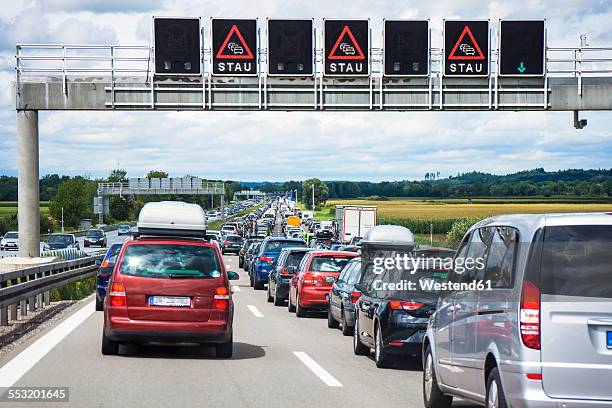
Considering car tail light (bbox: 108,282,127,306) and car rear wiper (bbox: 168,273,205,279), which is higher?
car rear wiper (bbox: 168,273,205,279)

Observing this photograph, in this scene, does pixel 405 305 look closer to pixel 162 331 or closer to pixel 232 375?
pixel 232 375

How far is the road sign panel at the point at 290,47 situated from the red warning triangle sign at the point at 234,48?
30.5 inches

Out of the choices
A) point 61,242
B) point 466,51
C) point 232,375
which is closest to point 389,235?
point 466,51

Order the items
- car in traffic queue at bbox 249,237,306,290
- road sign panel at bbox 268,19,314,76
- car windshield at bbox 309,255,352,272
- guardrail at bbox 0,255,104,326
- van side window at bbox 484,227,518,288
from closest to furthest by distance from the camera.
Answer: van side window at bbox 484,227,518,288, guardrail at bbox 0,255,104,326, car windshield at bbox 309,255,352,272, road sign panel at bbox 268,19,314,76, car in traffic queue at bbox 249,237,306,290

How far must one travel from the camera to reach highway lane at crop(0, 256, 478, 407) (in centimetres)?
1041

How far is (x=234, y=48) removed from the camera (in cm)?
3256

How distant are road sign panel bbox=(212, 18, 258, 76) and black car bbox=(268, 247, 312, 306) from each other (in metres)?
7.75

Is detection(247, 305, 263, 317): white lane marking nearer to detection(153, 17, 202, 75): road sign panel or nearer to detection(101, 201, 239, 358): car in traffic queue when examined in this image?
detection(101, 201, 239, 358): car in traffic queue

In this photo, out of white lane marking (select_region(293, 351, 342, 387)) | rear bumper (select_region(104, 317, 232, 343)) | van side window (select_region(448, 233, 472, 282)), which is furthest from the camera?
rear bumper (select_region(104, 317, 232, 343))

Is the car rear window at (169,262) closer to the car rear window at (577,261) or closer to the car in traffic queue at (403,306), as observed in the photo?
the car in traffic queue at (403,306)

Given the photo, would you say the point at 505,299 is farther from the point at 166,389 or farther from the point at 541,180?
the point at 541,180

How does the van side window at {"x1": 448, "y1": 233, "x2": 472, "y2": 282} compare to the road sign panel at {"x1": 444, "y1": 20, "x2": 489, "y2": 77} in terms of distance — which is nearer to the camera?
the van side window at {"x1": 448, "y1": 233, "x2": 472, "y2": 282}

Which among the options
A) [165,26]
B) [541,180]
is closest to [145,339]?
[165,26]

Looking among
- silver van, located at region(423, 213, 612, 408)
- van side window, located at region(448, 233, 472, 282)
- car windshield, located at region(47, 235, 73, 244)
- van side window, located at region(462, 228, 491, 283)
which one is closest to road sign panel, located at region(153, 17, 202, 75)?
van side window, located at region(448, 233, 472, 282)
